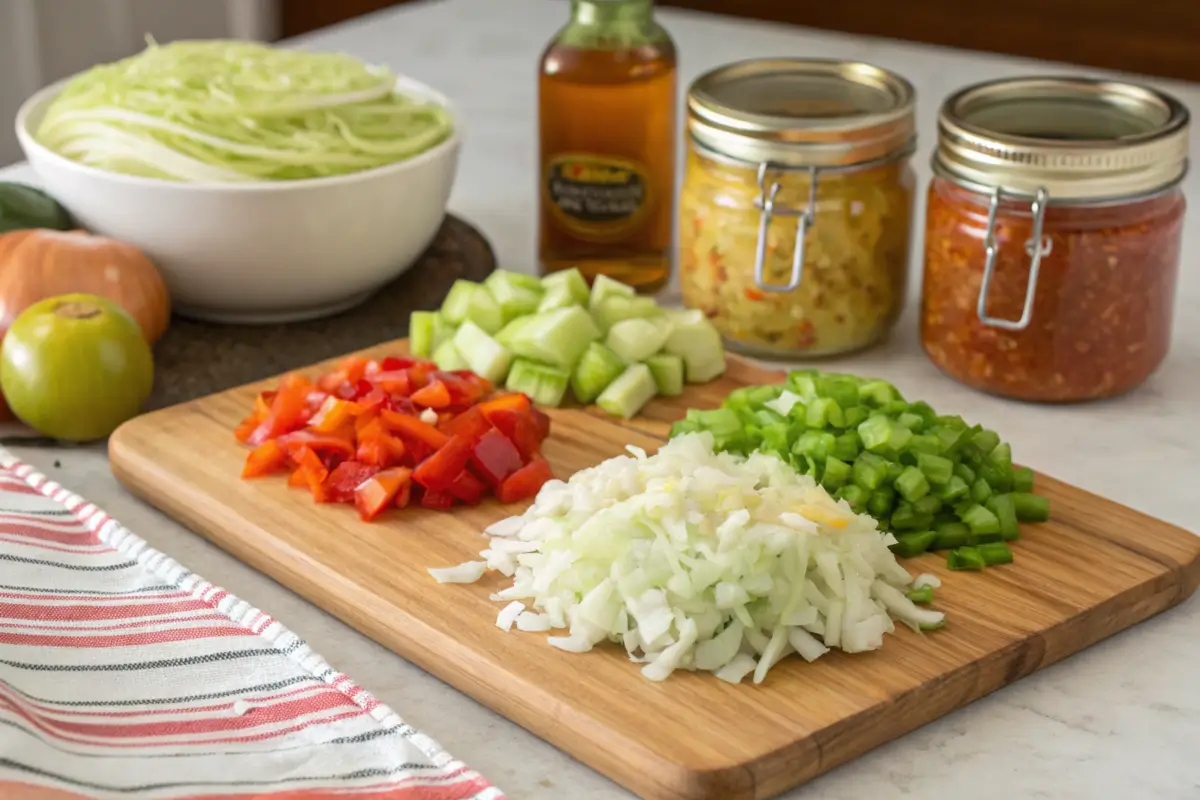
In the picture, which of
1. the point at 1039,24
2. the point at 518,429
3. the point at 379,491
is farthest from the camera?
the point at 1039,24

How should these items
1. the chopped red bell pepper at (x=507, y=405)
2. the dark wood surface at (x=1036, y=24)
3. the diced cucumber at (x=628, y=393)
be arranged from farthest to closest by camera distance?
1. the dark wood surface at (x=1036, y=24)
2. the diced cucumber at (x=628, y=393)
3. the chopped red bell pepper at (x=507, y=405)

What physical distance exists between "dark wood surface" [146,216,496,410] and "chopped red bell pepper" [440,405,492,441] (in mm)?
387

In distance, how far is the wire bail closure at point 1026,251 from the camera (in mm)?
1734

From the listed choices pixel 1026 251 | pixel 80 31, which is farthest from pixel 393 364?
pixel 80 31

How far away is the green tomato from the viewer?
1.75 m

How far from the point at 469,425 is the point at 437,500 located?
0.09 meters

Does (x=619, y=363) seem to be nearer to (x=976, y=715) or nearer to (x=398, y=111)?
(x=398, y=111)

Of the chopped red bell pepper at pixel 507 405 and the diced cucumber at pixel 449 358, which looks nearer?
the chopped red bell pepper at pixel 507 405

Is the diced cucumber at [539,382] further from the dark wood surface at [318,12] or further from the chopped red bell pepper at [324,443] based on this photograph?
the dark wood surface at [318,12]

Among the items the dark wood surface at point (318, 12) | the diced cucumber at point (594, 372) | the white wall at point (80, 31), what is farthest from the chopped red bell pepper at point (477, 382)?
the dark wood surface at point (318, 12)

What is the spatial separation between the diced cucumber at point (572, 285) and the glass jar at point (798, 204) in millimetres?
143

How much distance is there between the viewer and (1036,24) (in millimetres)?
4086

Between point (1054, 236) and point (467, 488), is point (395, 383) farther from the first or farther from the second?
point (1054, 236)

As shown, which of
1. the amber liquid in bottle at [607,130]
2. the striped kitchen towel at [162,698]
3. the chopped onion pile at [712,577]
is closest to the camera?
the striped kitchen towel at [162,698]
